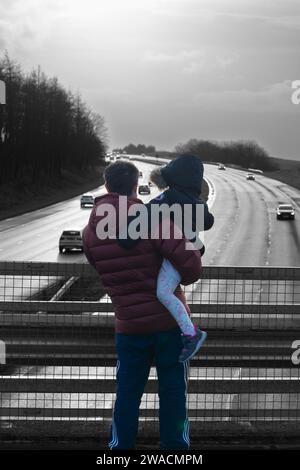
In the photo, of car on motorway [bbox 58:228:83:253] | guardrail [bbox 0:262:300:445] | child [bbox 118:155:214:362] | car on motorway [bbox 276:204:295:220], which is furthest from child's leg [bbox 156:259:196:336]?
car on motorway [bbox 276:204:295:220]

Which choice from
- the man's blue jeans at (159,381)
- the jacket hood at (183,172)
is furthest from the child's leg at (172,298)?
the jacket hood at (183,172)

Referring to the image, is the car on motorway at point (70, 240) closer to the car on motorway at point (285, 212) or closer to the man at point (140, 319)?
the car on motorway at point (285, 212)

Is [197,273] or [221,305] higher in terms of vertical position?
[197,273]

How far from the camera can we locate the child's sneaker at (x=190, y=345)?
4.05 metres

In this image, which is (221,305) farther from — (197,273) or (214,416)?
(197,273)

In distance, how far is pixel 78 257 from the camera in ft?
122

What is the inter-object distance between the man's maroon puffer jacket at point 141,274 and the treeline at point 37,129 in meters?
71.5

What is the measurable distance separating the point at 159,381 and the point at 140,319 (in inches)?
14.5

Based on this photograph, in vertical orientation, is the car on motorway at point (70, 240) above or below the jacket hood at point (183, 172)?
below

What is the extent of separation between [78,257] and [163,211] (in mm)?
33280

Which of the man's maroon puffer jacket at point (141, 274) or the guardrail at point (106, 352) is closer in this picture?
the man's maroon puffer jacket at point (141, 274)

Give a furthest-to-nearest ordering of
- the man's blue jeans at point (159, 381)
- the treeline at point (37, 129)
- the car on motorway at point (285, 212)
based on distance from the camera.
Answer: the treeline at point (37, 129)
the car on motorway at point (285, 212)
the man's blue jeans at point (159, 381)

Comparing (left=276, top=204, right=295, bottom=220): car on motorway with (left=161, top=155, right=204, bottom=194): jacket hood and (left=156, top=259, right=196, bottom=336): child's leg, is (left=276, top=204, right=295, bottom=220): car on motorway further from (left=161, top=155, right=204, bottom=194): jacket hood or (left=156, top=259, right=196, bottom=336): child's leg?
(left=156, top=259, right=196, bottom=336): child's leg

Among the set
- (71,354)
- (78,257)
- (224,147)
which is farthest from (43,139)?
(224,147)
